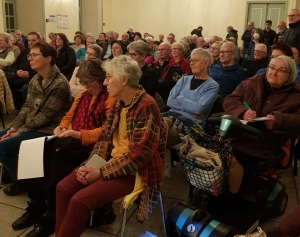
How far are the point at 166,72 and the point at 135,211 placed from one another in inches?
72.5

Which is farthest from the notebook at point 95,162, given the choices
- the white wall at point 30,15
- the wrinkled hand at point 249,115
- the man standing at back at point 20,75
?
the white wall at point 30,15

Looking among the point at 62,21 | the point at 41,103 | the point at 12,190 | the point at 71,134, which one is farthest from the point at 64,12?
the point at 71,134

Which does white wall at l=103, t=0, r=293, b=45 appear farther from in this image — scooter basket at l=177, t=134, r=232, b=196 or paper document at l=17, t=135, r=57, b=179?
paper document at l=17, t=135, r=57, b=179

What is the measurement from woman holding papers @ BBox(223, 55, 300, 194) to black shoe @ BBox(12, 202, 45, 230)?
1.33 metres

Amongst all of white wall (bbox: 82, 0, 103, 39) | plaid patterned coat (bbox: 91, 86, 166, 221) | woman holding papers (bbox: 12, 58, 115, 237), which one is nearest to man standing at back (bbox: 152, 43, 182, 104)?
woman holding papers (bbox: 12, 58, 115, 237)

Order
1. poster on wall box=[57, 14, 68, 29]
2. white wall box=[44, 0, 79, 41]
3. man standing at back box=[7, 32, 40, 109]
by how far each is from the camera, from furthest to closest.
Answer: poster on wall box=[57, 14, 68, 29]
white wall box=[44, 0, 79, 41]
man standing at back box=[7, 32, 40, 109]

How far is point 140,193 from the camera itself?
1.80 m

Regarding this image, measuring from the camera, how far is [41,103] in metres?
2.42

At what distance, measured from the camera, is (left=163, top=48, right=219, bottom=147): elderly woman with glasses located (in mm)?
2535

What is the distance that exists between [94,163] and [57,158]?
0.32 meters

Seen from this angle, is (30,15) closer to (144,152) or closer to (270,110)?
(270,110)

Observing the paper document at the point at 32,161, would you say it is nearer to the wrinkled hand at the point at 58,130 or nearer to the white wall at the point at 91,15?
the wrinkled hand at the point at 58,130

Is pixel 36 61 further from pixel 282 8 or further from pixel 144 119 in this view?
pixel 282 8

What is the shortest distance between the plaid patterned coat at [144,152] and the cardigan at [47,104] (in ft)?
2.69
